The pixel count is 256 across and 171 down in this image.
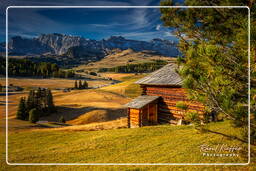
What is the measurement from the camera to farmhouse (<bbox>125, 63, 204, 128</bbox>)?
1400 cm

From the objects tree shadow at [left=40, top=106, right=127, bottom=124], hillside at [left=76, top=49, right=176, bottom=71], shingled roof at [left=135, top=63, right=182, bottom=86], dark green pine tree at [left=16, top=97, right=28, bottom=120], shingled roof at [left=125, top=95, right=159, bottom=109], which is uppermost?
hillside at [left=76, top=49, right=176, bottom=71]

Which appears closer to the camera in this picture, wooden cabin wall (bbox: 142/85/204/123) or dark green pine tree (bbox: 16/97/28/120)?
wooden cabin wall (bbox: 142/85/204/123)

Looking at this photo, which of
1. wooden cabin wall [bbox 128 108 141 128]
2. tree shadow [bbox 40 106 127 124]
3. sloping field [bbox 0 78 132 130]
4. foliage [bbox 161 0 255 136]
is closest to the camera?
foliage [bbox 161 0 255 136]

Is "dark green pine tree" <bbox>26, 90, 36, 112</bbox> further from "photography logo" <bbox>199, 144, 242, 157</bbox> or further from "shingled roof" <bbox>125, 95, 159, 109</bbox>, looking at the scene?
"photography logo" <bbox>199, 144, 242, 157</bbox>

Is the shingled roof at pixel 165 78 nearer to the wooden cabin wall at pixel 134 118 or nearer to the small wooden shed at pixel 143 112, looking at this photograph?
the small wooden shed at pixel 143 112

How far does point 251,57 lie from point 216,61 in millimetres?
755

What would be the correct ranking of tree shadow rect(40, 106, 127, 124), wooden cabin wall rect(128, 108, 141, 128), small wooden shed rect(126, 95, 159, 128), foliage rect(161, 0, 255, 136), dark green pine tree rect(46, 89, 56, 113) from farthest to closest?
dark green pine tree rect(46, 89, 56, 113) → tree shadow rect(40, 106, 127, 124) → wooden cabin wall rect(128, 108, 141, 128) → small wooden shed rect(126, 95, 159, 128) → foliage rect(161, 0, 255, 136)

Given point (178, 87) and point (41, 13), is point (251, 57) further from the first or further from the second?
point (178, 87)

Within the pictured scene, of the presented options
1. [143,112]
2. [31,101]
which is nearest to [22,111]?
[31,101]

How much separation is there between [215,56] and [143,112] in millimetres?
11540

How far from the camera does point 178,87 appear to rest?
13719 mm

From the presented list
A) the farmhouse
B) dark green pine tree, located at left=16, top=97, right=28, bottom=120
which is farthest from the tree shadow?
the farmhouse

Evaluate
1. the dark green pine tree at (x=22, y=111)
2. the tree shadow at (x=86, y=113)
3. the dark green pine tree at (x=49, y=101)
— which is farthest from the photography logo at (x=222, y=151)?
the dark green pine tree at (x=49, y=101)

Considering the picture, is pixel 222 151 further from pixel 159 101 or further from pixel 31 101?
pixel 31 101
